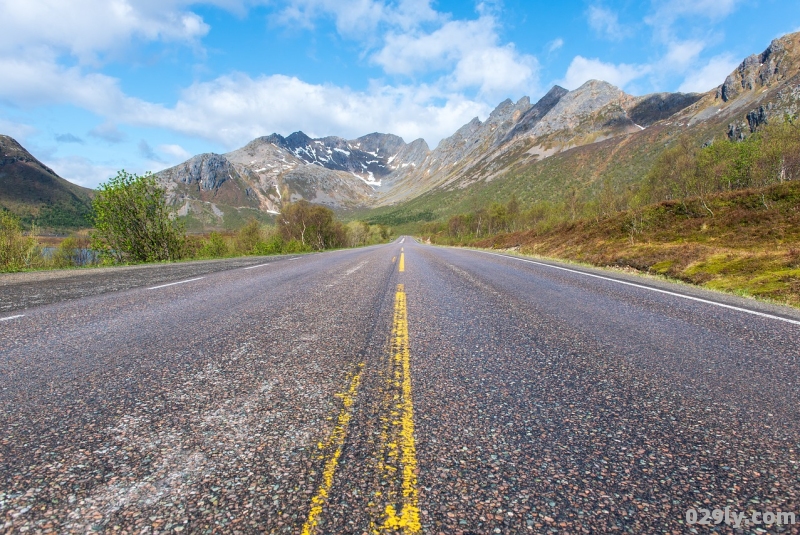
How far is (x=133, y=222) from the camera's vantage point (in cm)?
1941

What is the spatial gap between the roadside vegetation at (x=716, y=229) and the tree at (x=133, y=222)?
22.5 metres

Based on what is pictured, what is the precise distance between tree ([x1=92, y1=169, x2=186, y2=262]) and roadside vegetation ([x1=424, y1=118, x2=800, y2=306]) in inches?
888

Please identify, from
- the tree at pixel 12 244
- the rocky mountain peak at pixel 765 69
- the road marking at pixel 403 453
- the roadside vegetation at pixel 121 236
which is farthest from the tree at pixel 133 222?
the rocky mountain peak at pixel 765 69

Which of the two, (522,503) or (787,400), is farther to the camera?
(787,400)

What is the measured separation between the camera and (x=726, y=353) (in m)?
3.83

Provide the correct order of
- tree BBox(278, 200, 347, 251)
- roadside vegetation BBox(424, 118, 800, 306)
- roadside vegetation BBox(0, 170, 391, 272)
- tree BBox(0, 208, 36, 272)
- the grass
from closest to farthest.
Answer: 1. the grass
2. roadside vegetation BBox(424, 118, 800, 306)
3. tree BBox(0, 208, 36, 272)
4. roadside vegetation BBox(0, 170, 391, 272)
5. tree BBox(278, 200, 347, 251)

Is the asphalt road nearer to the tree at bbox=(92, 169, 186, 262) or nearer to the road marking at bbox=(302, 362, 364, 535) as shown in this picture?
the road marking at bbox=(302, 362, 364, 535)

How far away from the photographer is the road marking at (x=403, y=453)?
149 centimetres

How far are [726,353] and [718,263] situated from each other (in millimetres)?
10014

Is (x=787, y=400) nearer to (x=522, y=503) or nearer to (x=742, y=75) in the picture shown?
(x=522, y=503)

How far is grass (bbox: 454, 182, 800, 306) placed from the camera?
970cm

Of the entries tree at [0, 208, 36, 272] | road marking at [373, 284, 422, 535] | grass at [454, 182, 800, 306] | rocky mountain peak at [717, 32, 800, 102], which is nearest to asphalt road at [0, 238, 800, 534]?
road marking at [373, 284, 422, 535]

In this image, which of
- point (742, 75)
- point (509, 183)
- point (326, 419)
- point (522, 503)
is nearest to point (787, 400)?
point (522, 503)

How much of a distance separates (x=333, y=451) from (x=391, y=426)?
15.9 inches
